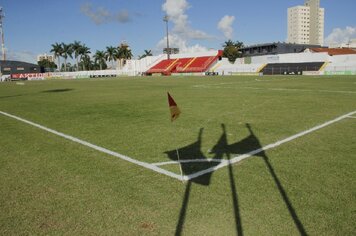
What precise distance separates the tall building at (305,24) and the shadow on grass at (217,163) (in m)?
201

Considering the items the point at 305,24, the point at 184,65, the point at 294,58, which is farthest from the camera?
Answer: the point at 305,24

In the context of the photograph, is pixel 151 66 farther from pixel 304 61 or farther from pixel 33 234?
pixel 33 234

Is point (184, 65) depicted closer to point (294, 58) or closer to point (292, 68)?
point (294, 58)

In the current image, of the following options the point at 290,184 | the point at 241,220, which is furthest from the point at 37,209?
the point at 290,184

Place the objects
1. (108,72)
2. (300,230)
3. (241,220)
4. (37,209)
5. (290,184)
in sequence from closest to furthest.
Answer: (300,230), (241,220), (37,209), (290,184), (108,72)

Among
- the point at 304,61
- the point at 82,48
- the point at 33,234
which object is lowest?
the point at 33,234

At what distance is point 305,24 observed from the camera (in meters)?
194

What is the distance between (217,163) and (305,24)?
8290 inches

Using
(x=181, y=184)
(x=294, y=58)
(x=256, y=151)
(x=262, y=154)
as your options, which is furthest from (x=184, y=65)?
(x=181, y=184)

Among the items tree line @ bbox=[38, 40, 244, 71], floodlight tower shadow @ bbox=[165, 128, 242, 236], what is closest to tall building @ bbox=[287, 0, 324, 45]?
tree line @ bbox=[38, 40, 244, 71]

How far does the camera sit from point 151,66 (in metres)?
98.1

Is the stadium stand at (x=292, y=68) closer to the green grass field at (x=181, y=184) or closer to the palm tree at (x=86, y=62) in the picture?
the green grass field at (x=181, y=184)

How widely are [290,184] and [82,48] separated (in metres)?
119

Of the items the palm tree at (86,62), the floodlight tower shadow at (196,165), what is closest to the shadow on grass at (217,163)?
the floodlight tower shadow at (196,165)
